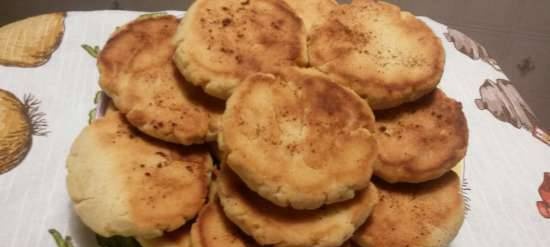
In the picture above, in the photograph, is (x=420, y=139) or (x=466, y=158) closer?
(x=420, y=139)

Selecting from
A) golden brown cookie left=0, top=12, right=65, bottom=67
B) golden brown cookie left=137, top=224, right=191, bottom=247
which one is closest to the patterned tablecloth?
golden brown cookie left=0, top=12, right=65, bottom=67

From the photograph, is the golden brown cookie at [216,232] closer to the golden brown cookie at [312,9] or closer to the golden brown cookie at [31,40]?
the golden brown cookie at [312,9]

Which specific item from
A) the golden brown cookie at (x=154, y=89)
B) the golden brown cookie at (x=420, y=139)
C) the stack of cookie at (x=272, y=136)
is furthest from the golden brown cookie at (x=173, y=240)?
the golden brown cookie at (x=420, y=139)

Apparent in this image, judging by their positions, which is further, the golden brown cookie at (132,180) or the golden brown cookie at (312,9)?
the golden brown cookie at (312,9)

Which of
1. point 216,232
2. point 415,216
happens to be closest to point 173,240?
point 216,232

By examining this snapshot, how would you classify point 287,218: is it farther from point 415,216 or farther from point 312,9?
point 312,9

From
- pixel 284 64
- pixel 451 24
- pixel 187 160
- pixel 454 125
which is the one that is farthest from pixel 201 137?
pixel 451 24

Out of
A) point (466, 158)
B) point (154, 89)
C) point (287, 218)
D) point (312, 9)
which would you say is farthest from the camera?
point (466, 158)
